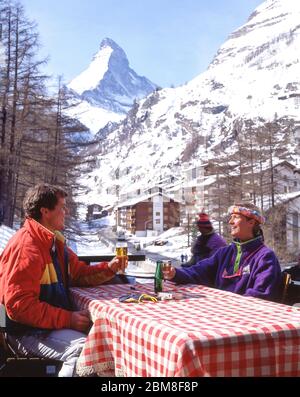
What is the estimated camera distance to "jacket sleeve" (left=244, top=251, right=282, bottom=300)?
3.24m

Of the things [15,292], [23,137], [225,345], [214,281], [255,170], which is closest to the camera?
[225,345]

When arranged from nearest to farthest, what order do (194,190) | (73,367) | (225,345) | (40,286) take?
(225,345), (73,367), (40,286), (194,190)

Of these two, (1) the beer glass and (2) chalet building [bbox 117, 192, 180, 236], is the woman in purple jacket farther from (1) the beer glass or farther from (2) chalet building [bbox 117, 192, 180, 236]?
(2) chalet building [bbox 117, 192, 180, 236]

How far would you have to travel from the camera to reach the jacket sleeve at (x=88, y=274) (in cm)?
370

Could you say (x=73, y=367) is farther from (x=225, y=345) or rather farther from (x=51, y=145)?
(x=51, y=145)

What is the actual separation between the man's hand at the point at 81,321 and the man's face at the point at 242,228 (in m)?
1.29

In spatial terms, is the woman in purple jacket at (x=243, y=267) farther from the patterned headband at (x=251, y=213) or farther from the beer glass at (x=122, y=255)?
the beer glass at (x=122, y=255)

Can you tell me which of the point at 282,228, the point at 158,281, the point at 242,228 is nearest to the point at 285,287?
→ the point at 242,228

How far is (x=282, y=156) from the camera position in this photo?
36531mm

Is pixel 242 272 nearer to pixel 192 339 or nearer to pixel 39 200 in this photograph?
pixel 39 200

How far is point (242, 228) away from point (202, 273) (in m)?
0.48
